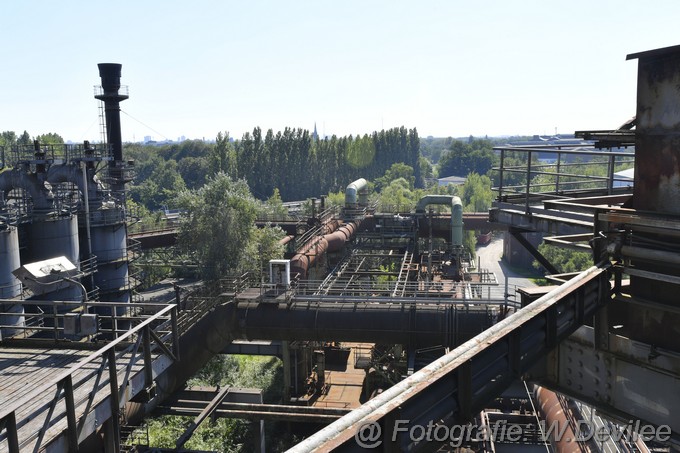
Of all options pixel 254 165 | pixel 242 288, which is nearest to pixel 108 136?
pixel 242 288

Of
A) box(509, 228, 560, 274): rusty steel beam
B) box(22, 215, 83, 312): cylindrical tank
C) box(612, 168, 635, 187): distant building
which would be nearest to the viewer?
box(509, 228, 560, 274): rusty steel beam

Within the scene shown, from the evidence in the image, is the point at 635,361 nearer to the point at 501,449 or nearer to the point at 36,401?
the point at 36,401

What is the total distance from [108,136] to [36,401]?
24.3 metres

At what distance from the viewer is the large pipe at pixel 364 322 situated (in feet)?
49.4

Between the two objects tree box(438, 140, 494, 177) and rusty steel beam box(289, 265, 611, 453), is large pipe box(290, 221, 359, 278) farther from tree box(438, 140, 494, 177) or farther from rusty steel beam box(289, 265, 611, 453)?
tree box(438, 140, 494, 177)

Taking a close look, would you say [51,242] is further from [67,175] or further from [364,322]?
[364,322]

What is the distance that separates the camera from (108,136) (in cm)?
2919

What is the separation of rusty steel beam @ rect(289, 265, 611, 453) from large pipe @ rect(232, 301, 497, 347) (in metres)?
9.59

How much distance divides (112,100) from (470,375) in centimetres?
2906

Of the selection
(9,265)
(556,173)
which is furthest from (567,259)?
(556,173)

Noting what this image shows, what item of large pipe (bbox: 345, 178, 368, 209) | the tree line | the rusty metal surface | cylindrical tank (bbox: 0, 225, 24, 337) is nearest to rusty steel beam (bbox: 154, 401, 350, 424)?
the rusty metal surface

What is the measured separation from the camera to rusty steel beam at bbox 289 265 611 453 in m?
3.11

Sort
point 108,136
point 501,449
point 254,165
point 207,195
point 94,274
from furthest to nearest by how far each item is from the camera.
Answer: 1. point 254,165
2. point 207,195
3. point 108,136
4. point 94,274
5. point 501,449

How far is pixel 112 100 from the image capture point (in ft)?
95.5
